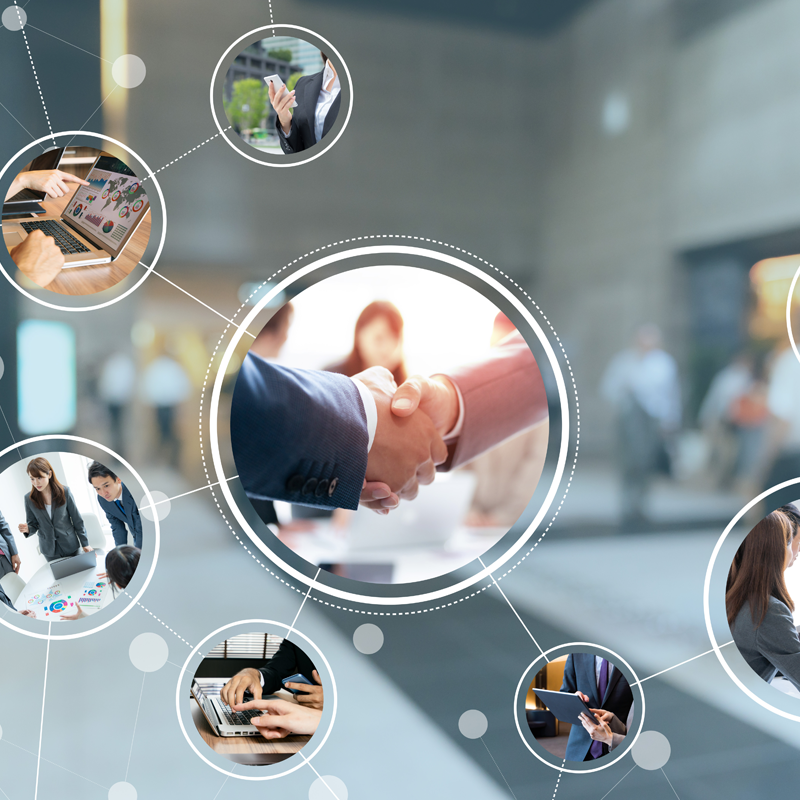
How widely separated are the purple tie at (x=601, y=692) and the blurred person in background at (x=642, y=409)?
0.27 m

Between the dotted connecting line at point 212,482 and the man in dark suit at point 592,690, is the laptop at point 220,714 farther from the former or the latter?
the man in dark suit at point 592,690

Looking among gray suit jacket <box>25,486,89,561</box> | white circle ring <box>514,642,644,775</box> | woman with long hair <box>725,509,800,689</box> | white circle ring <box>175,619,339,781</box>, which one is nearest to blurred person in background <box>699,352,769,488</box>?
woman with long hair <box>725,509,800,689</box>

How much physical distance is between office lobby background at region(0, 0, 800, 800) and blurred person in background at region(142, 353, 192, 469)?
0.03ft

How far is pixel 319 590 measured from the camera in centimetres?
115

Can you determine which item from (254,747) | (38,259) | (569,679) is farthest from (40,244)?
(569,679)

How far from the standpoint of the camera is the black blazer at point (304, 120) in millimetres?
1084

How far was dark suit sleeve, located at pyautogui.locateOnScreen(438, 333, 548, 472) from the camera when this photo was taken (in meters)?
1.16

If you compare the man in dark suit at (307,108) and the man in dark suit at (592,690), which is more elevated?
the man in dark suit at (307,108)

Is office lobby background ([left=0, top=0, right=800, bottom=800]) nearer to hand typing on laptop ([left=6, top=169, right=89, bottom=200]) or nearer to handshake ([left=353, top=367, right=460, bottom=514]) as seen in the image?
hand typing on laptop ([left=6, top=169, right=89, bottom=200])

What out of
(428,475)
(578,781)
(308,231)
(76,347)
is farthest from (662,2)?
(578,781)

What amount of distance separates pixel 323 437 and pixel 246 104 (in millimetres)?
545

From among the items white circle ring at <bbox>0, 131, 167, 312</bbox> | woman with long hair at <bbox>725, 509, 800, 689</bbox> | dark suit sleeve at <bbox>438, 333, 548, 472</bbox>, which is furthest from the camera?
woman with long hair at <bbox>725, 509, 800, 689</bbox>

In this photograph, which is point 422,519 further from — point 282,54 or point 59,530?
point 282,54

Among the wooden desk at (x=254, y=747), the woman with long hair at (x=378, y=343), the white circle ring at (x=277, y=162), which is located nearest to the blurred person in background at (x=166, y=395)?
the woman with long hair at (x=378, y=343)
